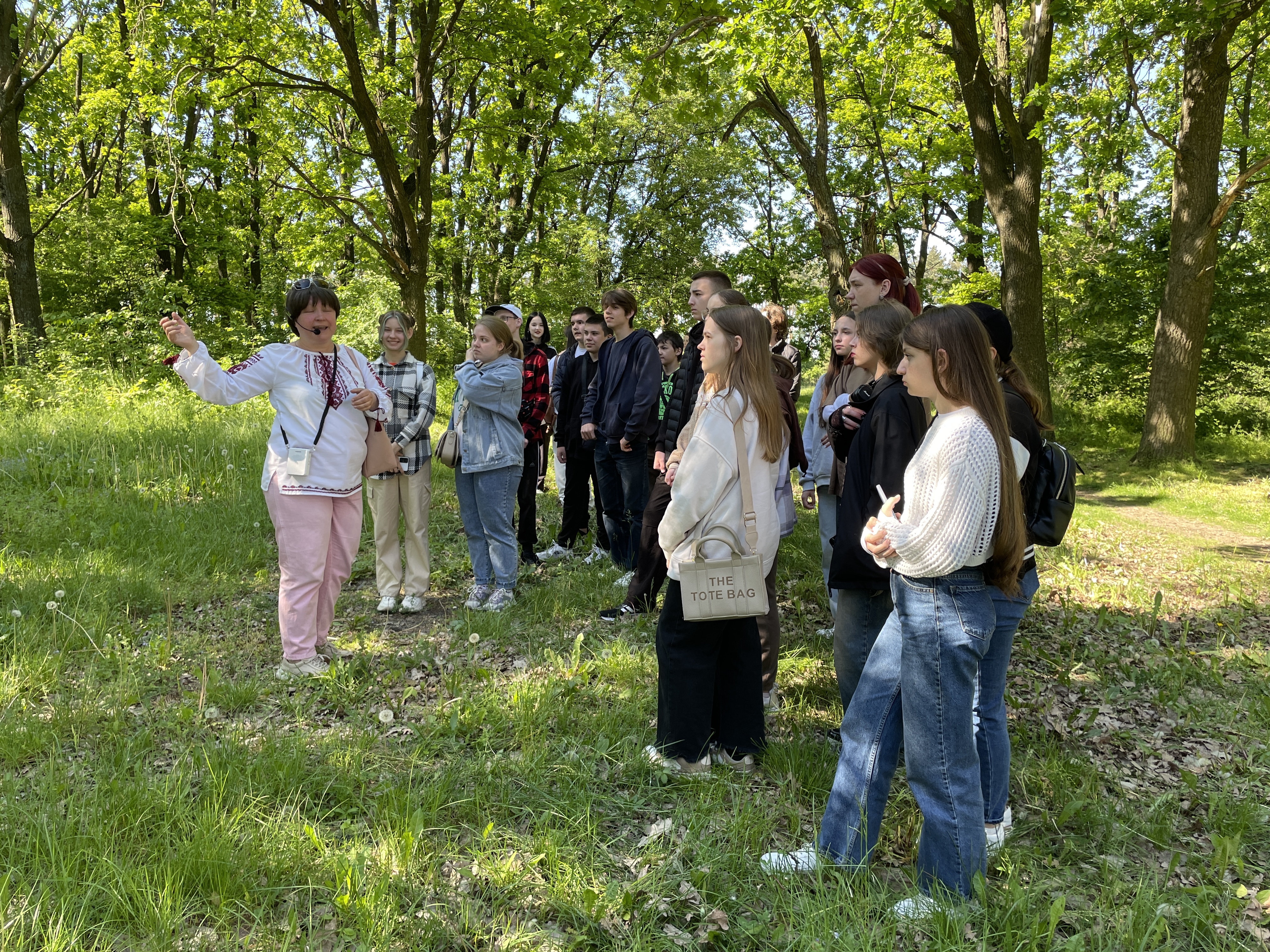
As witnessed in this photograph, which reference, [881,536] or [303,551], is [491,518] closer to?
[303,551]

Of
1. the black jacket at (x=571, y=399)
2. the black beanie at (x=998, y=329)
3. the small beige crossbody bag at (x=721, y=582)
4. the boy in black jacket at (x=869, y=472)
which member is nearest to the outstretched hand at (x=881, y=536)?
the boy in black jacket at (x=869, y=472)

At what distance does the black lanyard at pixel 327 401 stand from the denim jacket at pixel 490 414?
1.14 m

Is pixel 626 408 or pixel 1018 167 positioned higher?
pixel 1018 167

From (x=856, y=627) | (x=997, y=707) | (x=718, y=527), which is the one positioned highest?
(x=718, y=527)

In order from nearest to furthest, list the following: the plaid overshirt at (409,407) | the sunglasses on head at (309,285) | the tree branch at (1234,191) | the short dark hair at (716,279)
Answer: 1. the sunglasses on head at (309,285)
2. the short dark hair at (716,279)
3. the plaid overshirt at (409,407)
4. the tree branch at (1234,191)

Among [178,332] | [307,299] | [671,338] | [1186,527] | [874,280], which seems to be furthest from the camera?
[1186,527]

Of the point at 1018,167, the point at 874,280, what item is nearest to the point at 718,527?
the point at 874,280

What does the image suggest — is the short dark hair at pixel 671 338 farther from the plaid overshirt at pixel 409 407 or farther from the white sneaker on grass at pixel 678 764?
the white sneaker on grass at pixel 678 764

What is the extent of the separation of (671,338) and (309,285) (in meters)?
3.07

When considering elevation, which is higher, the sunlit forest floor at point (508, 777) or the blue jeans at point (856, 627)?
the blue jeans at point (856, 627)

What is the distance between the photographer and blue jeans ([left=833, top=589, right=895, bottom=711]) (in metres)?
3.44

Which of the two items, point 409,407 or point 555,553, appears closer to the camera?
point 409,407

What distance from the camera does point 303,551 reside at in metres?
4.71

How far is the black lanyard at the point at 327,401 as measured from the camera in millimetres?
4664
